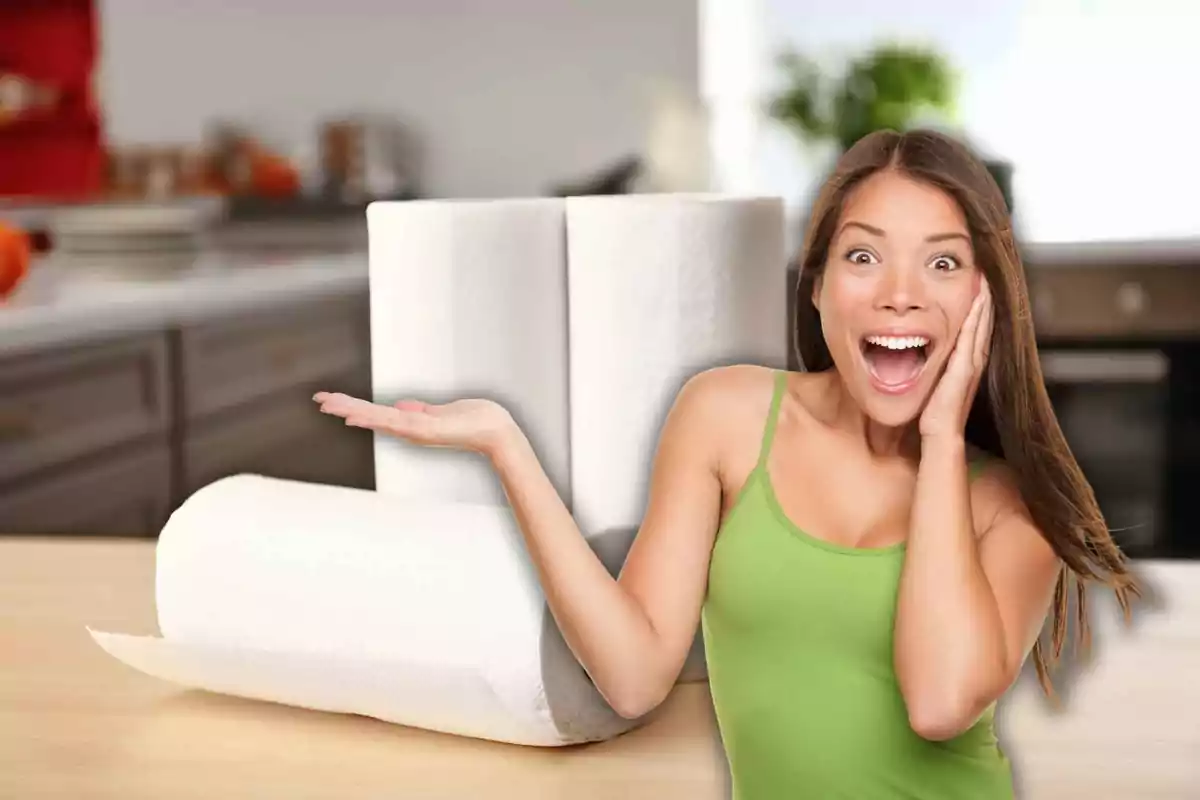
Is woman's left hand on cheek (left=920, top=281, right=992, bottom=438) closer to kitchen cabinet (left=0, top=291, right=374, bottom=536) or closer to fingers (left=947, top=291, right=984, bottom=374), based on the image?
fingers (left=947, top=291, right=984, bottom=374)

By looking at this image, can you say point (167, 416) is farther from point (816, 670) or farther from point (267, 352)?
point (816, 670)

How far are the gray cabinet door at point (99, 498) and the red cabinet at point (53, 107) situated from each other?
2672mm

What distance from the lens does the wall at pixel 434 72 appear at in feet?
12.3

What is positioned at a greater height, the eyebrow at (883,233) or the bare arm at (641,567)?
the eyebrow at (883,233)

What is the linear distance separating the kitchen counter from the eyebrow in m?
1.22

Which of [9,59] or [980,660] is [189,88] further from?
[980,660]

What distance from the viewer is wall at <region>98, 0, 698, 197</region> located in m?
3.75

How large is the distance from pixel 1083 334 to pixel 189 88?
257 centimetres

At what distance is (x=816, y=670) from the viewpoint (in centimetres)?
34

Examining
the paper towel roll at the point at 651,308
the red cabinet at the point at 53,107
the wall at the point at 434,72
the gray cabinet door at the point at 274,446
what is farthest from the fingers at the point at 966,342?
the red cabinet at the point at 53,107

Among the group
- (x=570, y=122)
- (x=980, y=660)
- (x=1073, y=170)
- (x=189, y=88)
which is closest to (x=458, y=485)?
(x=980, y=660)

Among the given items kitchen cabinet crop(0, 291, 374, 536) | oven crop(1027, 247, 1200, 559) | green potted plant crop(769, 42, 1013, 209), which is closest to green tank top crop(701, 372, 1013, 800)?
kitchen cabinet crop(0, 291, 374, 536)

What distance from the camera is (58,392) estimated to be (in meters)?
1.60

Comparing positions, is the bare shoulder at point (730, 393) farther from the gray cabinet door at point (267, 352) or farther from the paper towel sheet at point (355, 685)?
the gray cabinet door at point (267, 352)
